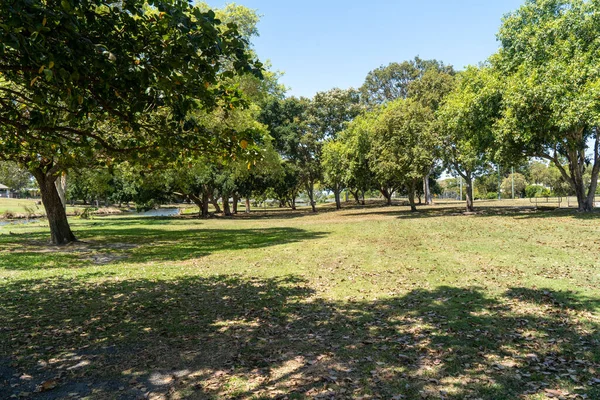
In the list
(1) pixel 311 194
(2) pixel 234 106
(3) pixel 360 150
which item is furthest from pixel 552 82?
(1) pixel 311 194

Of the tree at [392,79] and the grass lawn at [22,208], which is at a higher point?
the tree at [392,79]

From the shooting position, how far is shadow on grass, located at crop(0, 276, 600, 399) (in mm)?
4168

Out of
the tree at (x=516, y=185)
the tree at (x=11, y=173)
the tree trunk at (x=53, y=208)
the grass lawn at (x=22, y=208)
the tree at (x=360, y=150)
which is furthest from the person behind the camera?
the tree at (x=516, y=185)

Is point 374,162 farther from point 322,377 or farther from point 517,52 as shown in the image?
point 322,377

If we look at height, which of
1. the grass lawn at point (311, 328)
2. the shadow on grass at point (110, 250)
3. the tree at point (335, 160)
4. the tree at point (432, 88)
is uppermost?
the tree at point (432, 88)

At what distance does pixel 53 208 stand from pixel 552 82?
2610 centimetres

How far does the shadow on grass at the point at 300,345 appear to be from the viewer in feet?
13.7

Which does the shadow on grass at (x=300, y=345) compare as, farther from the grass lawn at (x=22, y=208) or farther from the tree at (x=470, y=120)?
the grass lawn at (x=22, y=208)

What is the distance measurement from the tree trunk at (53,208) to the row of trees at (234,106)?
0.06 metres

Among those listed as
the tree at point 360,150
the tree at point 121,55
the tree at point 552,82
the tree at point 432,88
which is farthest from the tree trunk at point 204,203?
the tree at point 121,55

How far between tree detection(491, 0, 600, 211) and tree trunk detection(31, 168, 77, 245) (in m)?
23.5

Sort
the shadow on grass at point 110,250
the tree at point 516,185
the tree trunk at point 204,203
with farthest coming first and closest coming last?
the tree at point 516,185 < the tree trunk at point 204,203 < the shadow on grass at point 110,250

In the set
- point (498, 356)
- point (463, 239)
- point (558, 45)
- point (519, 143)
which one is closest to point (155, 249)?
point (463, 239)

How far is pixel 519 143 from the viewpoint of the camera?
77.7 feet
